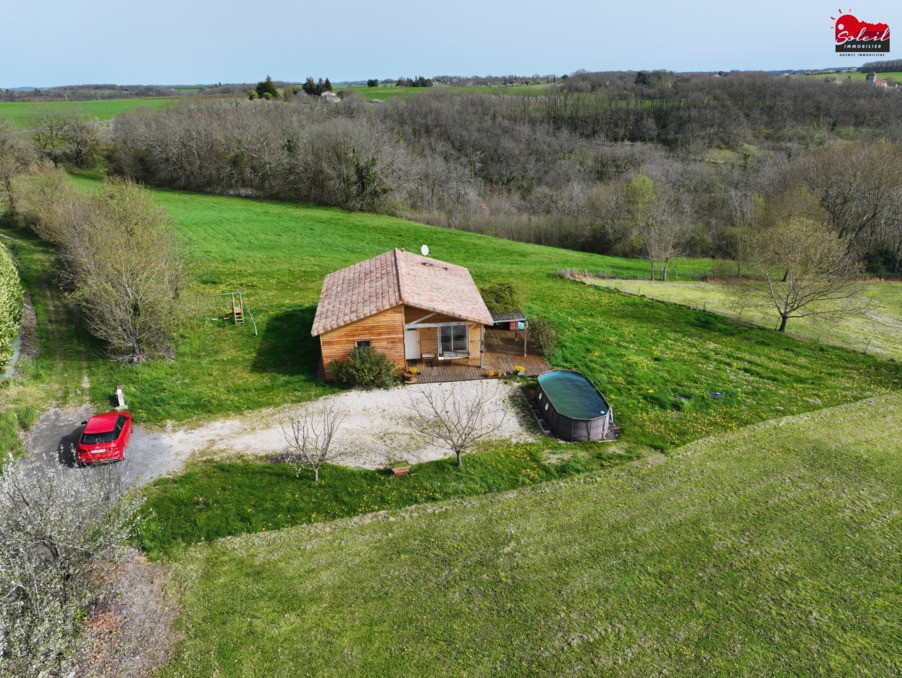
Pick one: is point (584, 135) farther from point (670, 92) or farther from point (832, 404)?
point (832, 404)

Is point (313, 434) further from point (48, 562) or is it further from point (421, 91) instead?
point (421, 91)

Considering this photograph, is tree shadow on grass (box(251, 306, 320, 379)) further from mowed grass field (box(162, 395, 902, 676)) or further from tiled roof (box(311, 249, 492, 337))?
mowed grass field (box(162, 395, 902, 676))

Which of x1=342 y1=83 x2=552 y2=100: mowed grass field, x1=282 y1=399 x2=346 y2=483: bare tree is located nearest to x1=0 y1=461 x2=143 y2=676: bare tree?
x1=282 y1=399 x2=346 y2=483: bare tree

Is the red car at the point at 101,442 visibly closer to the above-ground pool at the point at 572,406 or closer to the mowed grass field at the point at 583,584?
the mowed grass field at the point at 583,584

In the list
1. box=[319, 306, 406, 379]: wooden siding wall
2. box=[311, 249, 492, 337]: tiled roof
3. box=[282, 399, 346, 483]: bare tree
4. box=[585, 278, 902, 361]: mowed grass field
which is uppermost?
box=[311, 249, 492, 337]: tiled roof

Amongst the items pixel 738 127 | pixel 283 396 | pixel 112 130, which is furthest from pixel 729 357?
pixel 738 127

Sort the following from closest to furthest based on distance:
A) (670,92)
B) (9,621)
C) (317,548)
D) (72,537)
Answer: (9,621) → (72,537) → (317,548) → (670,92)

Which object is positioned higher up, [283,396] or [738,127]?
[738,127]
